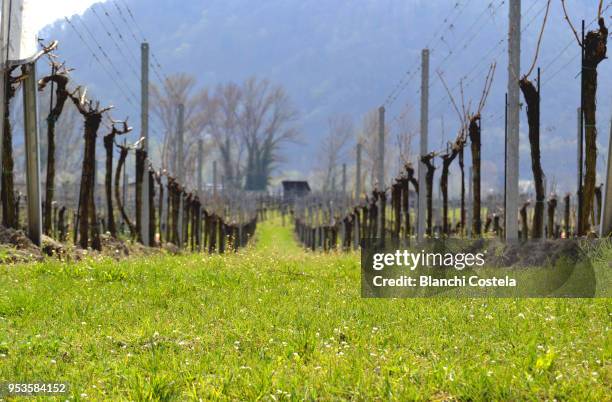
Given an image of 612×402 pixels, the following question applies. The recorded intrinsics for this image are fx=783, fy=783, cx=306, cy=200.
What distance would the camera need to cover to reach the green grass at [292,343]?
184 inches

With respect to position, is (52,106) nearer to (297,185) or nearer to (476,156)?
(476,156)

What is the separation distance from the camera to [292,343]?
5738 millimetres

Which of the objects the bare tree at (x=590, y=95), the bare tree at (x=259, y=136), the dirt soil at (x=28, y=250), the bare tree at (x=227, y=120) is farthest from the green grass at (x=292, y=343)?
the bare tree at (x=259, y=136)

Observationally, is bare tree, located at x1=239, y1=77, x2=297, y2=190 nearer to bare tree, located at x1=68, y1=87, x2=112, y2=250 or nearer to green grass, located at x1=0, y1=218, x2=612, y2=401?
bare tree, located at x1=68, y1=87, x2=112, y2=250

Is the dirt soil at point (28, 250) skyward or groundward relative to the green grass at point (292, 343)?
skyward

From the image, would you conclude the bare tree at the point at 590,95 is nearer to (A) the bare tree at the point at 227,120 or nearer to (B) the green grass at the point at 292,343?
(B) the green grass at the point at 292,343

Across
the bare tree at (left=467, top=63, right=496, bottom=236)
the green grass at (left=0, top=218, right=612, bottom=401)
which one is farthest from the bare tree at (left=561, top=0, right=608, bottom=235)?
the bare tree at (left=467, top=63, right=496, bottom=236)

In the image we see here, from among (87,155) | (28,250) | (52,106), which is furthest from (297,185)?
(28,250)

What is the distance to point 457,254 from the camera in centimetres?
1113

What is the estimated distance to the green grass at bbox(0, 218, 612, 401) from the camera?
4.68m

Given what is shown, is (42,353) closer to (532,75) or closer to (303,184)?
(532,75)

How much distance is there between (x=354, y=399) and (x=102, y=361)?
1.93m

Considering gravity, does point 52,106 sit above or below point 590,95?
above

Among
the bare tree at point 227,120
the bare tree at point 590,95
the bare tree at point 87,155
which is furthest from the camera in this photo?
the bare tree at point 227,120
